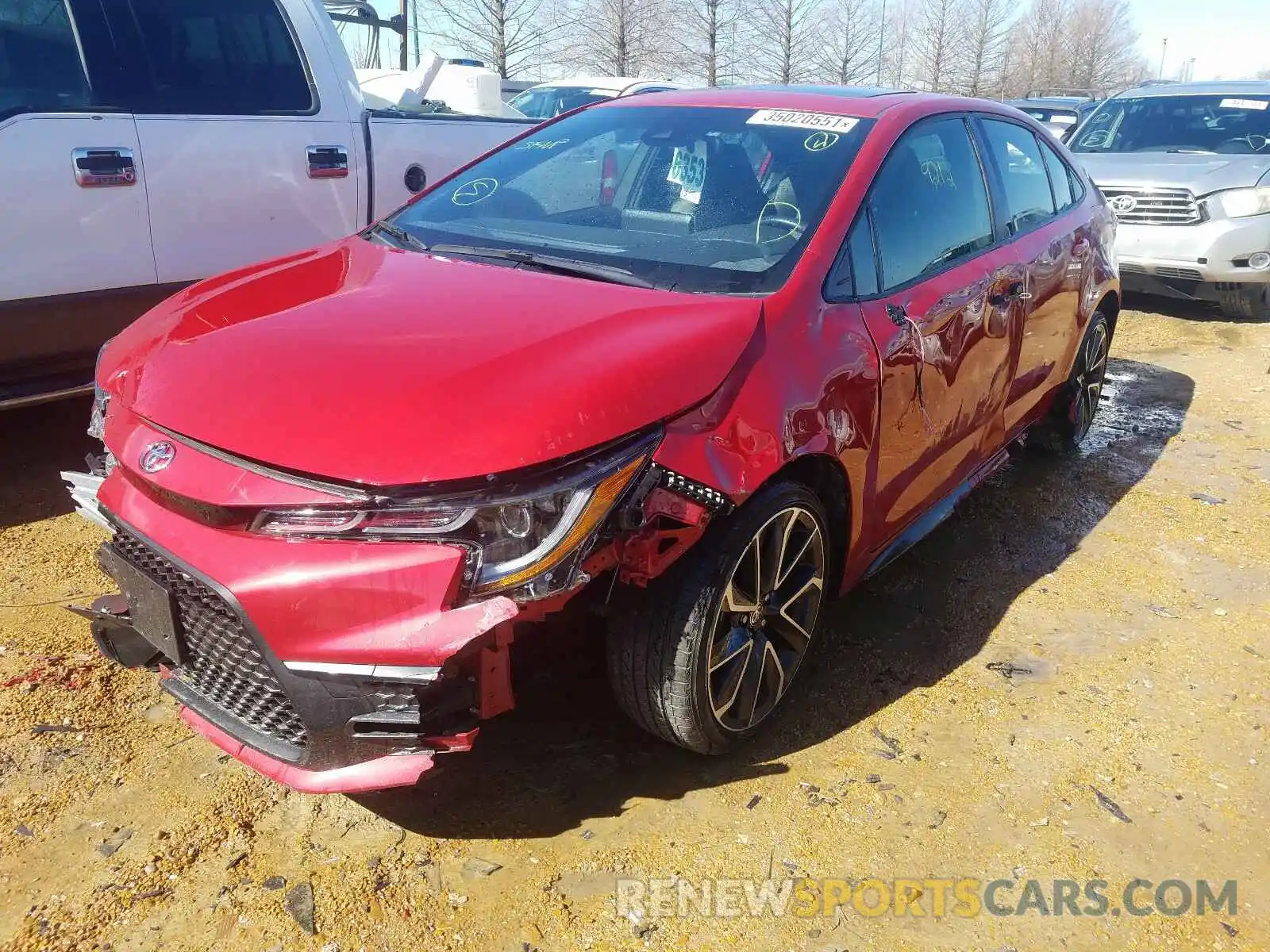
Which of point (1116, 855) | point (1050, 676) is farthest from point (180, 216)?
point (1116, 855)

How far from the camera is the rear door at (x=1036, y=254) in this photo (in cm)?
378

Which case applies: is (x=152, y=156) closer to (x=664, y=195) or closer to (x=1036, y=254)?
(x=664, y=195)

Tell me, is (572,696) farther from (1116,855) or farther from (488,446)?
(1116,855)

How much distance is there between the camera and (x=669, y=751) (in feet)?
8.96

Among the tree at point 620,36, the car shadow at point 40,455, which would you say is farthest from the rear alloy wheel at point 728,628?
the tree at point 620,36

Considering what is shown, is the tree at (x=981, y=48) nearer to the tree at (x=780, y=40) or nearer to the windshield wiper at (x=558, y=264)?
the tree at (x=780, y=40)

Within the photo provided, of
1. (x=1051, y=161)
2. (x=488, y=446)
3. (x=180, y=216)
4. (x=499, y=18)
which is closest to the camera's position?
(x=488, y=446)

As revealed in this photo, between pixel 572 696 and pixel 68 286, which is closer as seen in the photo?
pixel 572 696

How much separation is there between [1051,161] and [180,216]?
146 inches

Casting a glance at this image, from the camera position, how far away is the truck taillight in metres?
3.23

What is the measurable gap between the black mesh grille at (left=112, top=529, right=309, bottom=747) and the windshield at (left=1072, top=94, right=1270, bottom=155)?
8.87 meters

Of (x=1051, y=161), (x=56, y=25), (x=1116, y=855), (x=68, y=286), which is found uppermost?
(x=56, y=25)

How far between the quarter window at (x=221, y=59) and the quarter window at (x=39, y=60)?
25 centimetres

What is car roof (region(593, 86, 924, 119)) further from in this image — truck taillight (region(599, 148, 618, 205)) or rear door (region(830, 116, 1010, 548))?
truck taillight (region(599, 148, 618, 205))
